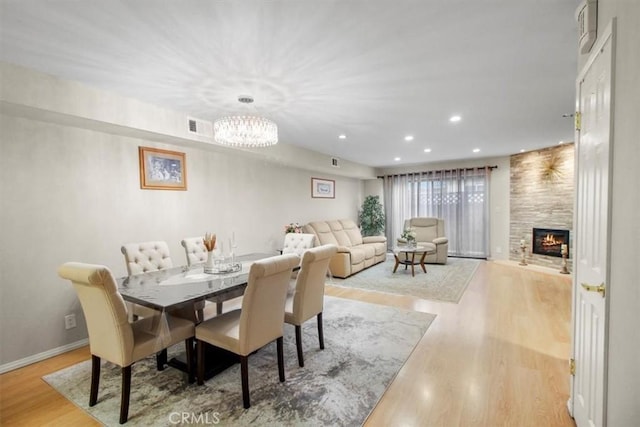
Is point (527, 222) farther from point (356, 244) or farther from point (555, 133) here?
point (356, 244)

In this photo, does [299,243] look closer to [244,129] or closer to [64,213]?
[244,129]

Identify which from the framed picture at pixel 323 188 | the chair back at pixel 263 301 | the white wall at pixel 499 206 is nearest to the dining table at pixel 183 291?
the chair back at pixel 263 301

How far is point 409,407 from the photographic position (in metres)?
1.94

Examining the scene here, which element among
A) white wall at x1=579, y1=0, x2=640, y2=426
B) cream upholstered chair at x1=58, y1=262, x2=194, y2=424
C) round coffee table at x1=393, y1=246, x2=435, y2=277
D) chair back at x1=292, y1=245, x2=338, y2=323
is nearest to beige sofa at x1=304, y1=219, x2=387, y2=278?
round coffee table at x1=393, y1=246, x2=435, y2=277

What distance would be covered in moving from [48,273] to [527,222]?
7.81 meters

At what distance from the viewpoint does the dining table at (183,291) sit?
6.27 ft

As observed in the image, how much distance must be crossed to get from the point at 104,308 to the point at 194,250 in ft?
5.13

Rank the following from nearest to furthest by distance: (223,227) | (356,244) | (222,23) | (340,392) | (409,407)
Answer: (222,23) < (409,407) < (340,392) < (223,227) < (356,244)

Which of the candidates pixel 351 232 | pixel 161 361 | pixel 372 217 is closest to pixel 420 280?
pixel 351 232

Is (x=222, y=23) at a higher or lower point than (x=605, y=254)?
higher

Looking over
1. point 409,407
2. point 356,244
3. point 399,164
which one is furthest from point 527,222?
point 409,407

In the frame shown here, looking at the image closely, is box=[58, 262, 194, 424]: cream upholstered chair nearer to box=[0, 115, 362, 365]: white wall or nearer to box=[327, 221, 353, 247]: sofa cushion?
box=[0, 115, 362, 365]: white wall

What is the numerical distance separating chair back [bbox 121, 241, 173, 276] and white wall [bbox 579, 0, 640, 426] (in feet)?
10.9

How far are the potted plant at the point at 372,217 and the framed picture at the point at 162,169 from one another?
Result: 5.27 metres
